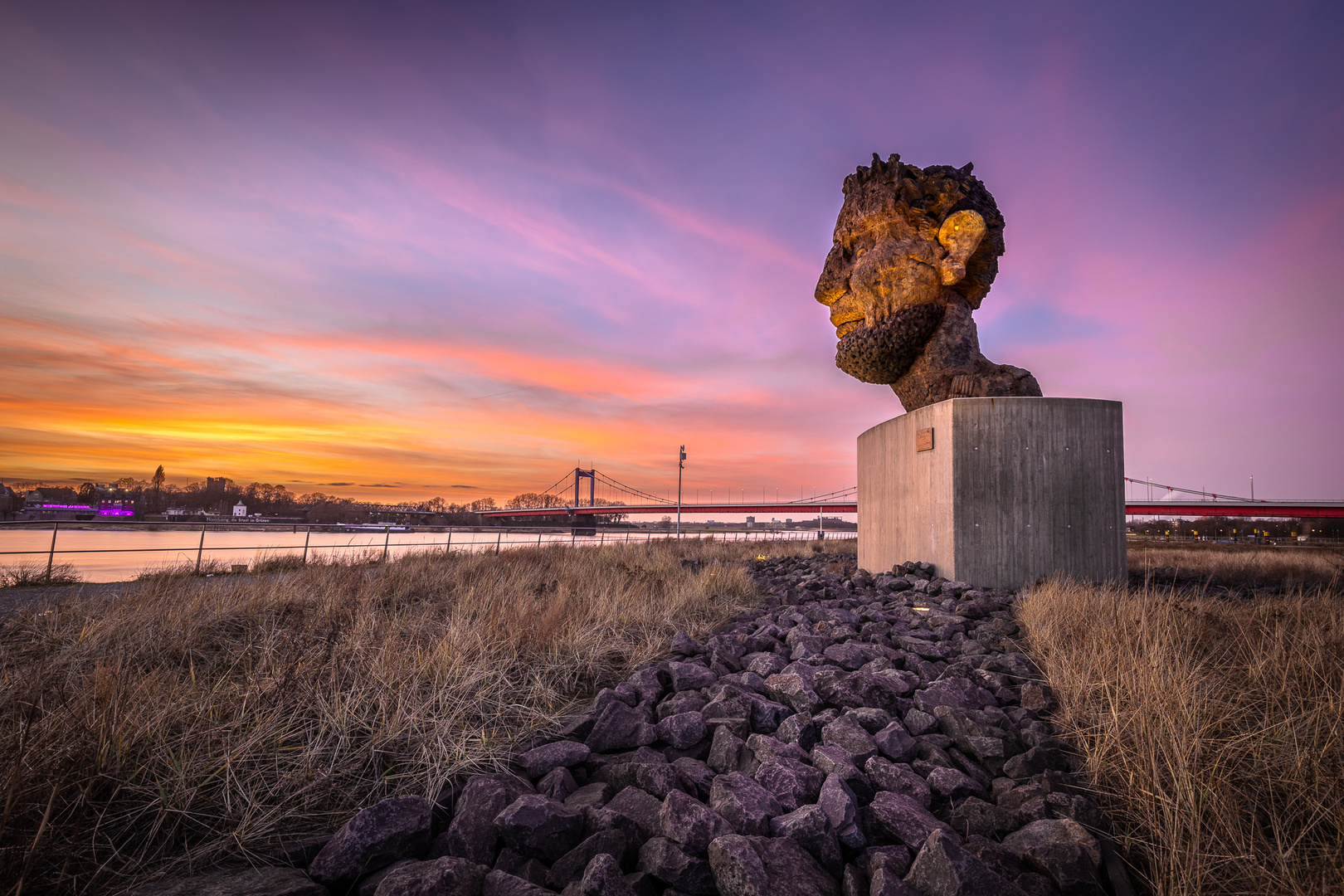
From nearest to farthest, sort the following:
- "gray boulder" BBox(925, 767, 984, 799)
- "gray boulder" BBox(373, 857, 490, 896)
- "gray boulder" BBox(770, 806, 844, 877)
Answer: "gray boulder" BBox(373, 857, 490, 896)
"gray boulder" BBox(770, 806, 844, 877)
"gray boulder" BBox(925, 767, 984, 799)

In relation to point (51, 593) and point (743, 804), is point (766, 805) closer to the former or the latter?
point (743, 804)

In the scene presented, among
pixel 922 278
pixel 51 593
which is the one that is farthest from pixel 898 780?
pixel 51 593

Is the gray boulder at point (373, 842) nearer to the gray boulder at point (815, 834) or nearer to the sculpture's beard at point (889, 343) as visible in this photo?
the gray boulder at point (815, 834)

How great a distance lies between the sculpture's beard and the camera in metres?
8.42

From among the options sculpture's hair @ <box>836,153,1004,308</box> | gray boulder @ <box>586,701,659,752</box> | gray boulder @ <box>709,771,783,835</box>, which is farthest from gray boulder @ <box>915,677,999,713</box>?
sculpture's hair @ <box>836,153,1004,308</box>

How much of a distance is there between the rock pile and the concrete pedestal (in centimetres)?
343

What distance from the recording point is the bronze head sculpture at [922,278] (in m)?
8.15

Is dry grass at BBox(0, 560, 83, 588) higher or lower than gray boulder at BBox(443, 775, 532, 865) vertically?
lower

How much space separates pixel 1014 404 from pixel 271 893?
828 centimetres

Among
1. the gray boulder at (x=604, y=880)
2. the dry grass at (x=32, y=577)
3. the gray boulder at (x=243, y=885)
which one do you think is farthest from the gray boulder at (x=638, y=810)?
the dry grass at (x=32, y=577)

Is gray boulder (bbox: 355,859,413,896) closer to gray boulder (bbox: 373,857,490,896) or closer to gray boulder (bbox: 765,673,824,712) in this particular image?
gray boulder (bbox: 373,857,490,896)

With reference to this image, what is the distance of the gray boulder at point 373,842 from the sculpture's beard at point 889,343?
843cm

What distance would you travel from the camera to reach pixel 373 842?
75.8 inches

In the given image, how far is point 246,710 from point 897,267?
904 cm
